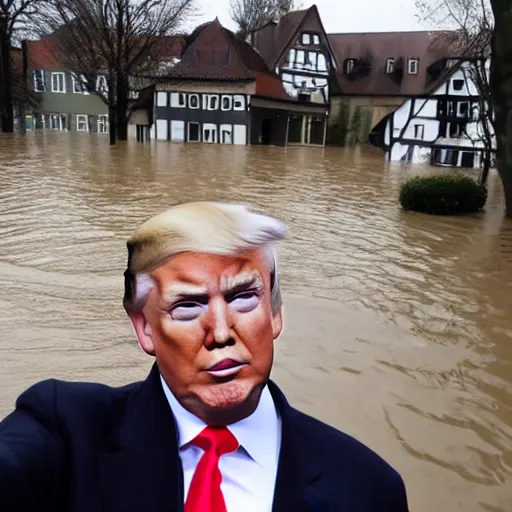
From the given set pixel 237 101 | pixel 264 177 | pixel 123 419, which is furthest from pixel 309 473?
pixel 237 101

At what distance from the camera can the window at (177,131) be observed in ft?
122

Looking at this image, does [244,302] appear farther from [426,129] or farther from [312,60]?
[312,60]

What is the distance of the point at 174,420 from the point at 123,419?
0.12 metres

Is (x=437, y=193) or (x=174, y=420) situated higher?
(x=174, y=420)

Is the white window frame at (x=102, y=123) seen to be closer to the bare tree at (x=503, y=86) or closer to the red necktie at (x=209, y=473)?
the bare tree at (x=503, y=86)

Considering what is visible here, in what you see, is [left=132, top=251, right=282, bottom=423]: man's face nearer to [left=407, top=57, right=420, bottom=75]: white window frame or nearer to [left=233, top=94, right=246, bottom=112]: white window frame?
[left=233, top=94, right=246, bottom=112]: white window frame

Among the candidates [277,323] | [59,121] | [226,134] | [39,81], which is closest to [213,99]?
[226,134]

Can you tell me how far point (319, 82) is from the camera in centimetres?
4009

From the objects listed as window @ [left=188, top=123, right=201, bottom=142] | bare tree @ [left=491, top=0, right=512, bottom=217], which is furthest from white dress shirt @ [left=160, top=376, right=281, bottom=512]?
window @ [left=188, top=123, right=201, bottom=142]

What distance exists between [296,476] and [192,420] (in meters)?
0.25

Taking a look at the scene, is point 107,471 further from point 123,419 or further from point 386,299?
point 386,299

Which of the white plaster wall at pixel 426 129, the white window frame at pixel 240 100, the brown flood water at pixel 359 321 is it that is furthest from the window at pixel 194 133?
the brown flood water at pixel 359 321

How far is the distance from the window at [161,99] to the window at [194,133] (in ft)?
6.70

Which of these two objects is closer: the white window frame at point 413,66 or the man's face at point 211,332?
the man's face at point 211,332
